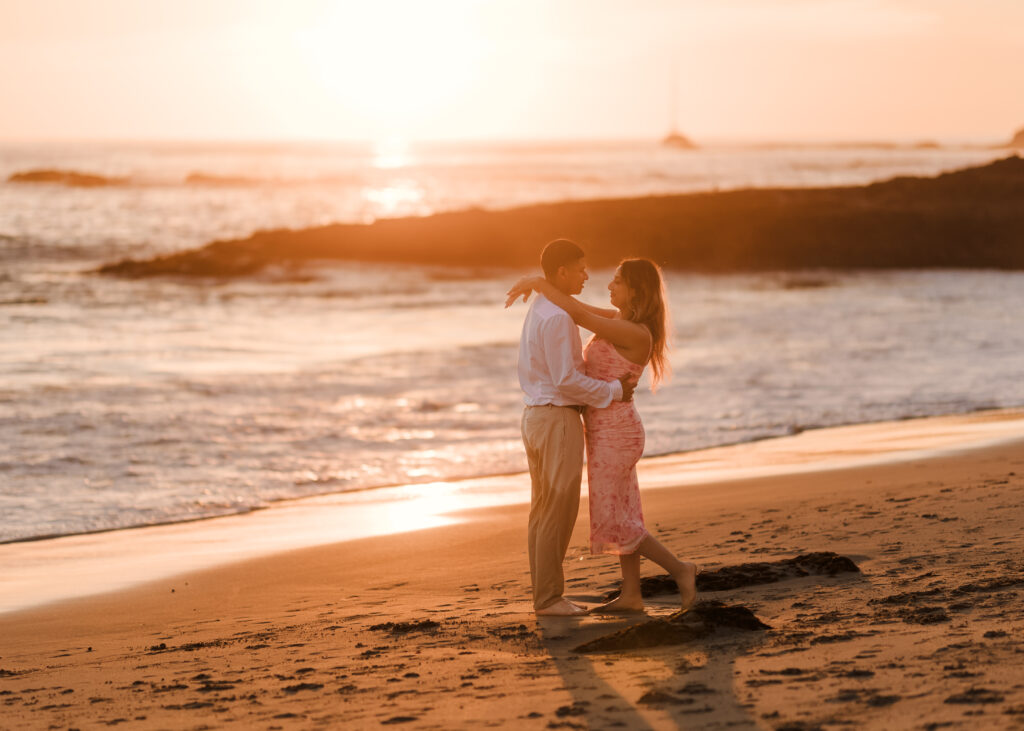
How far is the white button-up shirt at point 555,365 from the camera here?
5.34m

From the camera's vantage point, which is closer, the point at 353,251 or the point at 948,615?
the point at 948,615

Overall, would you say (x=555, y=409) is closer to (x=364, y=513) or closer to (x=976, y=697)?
(x=976, y=697)

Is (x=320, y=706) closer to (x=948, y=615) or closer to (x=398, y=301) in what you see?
(x=948, y=615)

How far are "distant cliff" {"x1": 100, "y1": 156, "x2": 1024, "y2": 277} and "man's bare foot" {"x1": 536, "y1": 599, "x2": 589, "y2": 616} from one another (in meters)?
31.3

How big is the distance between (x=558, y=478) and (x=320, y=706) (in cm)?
168

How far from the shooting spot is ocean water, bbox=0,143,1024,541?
428 inches

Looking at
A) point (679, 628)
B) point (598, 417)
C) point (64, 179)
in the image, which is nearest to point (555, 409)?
point (598, 417)

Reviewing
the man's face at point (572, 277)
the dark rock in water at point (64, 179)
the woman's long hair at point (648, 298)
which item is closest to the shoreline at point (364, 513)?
the man's face at point (572, 277)

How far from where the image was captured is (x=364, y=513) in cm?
920

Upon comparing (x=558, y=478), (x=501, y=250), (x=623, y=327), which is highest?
(x=501, y=250)

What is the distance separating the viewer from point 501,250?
39.9m

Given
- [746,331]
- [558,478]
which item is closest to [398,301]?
[746,331]

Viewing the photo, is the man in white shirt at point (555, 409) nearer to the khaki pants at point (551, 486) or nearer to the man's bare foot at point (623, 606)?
the khaki pants at point (551, 486)

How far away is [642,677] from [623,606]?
119cm
